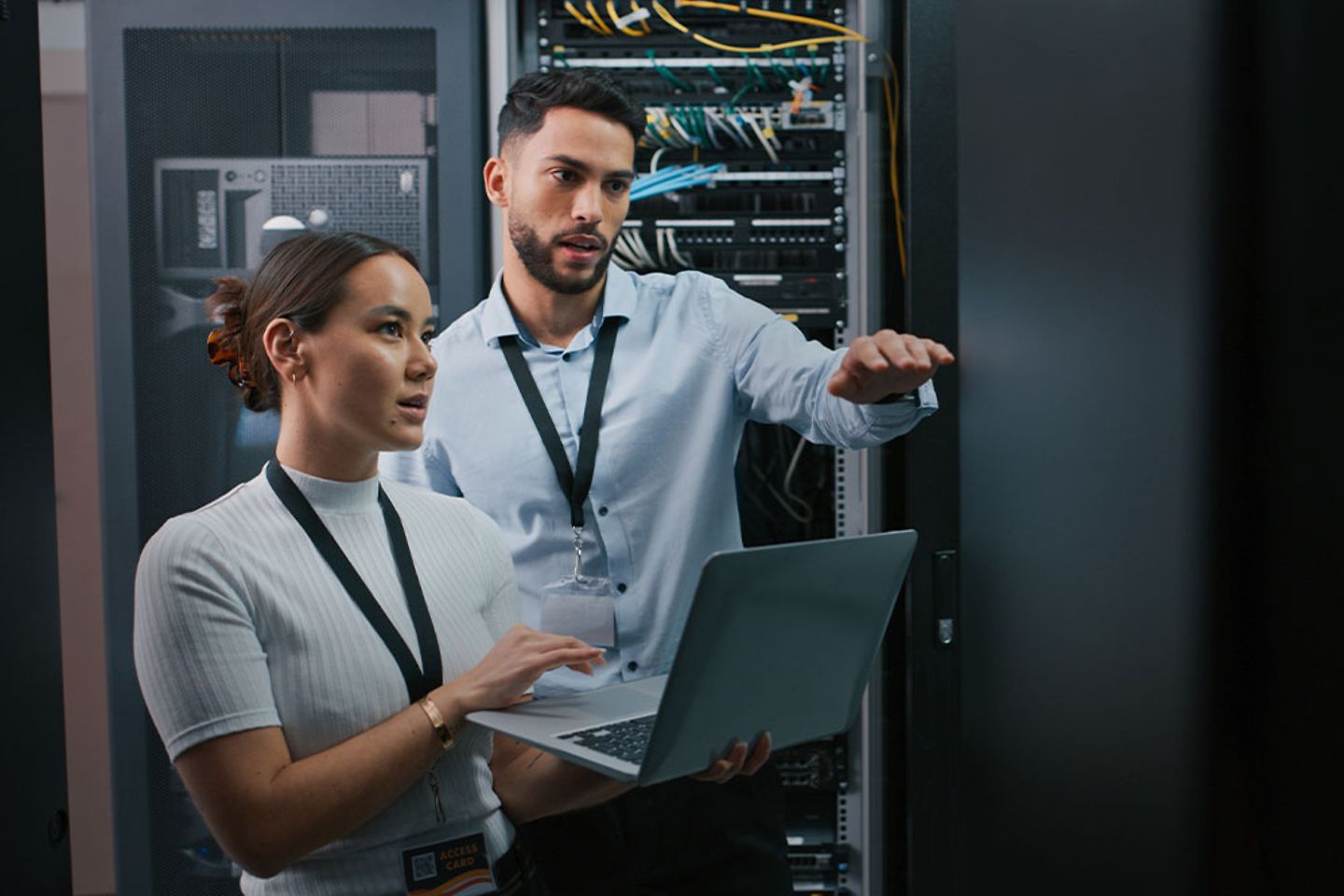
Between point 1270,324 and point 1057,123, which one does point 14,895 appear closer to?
point 1057,123

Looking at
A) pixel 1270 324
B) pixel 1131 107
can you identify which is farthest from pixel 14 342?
pixel 1270 324

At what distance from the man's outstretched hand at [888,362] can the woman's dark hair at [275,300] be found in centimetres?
44

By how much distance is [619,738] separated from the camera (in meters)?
0.92

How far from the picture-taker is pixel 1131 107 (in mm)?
1717

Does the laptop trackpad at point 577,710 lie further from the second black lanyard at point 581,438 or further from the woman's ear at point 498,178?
the woman's ear at point 498,178

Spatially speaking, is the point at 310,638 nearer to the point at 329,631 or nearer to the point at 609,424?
the point at 329,631

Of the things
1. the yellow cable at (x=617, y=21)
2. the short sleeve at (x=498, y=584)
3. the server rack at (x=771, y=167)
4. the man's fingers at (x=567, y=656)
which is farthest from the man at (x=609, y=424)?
the yellow cable at (x=617, y=21)

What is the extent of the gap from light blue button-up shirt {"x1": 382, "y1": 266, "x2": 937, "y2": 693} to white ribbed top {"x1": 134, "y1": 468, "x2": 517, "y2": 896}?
0.27 meters

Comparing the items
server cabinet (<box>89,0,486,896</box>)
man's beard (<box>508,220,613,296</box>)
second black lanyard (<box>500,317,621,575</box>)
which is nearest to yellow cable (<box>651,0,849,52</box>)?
server cabinet (<box>89,0,486,896</box>)

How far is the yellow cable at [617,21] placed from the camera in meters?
1.78

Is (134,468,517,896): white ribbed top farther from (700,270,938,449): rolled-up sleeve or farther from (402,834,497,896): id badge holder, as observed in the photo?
(700,270,938,449): rolled-up sleeve

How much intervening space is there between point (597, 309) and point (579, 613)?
358mm

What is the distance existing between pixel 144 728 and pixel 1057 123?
5.52 ft

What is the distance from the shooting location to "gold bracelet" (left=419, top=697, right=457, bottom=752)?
33.4 inches
